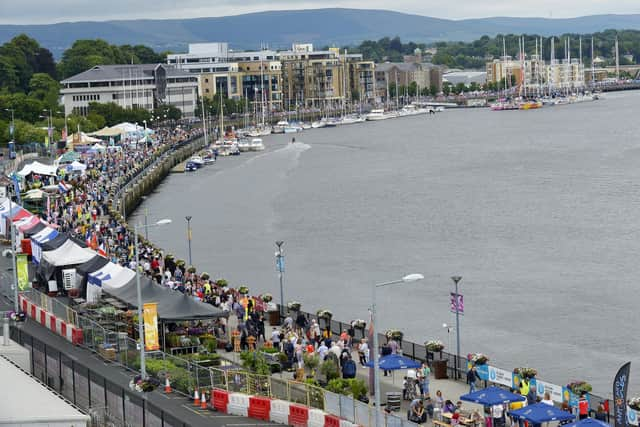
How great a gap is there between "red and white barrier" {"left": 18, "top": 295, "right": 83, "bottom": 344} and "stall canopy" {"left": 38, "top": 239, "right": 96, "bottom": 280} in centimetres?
213

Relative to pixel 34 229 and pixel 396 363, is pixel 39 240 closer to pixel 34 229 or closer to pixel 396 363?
pixel 34 229

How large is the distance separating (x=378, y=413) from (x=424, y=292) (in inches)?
1219

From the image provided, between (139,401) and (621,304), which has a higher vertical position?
(139,401)

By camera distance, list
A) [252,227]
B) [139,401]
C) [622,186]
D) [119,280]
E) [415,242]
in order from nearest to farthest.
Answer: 1. [139,401]
2. [119,280]
3. [415,242]
4. [252,227]
5. [622,186]

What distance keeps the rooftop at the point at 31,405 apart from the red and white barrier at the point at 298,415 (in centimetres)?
419

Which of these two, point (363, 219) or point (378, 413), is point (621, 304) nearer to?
point (378, 413)

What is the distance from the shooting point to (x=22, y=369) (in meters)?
28.1

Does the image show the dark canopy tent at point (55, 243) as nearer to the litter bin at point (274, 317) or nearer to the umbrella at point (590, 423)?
the litter bin at point (274, 317)

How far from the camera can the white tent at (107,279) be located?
35.2 meters

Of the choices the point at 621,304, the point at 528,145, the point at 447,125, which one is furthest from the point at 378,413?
the point at 447,125

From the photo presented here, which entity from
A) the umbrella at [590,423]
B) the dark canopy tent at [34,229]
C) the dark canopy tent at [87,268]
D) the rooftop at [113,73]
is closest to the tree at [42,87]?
the rooftop at [113,73]

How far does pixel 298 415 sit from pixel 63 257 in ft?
54.0

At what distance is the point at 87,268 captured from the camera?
37281 millimetres

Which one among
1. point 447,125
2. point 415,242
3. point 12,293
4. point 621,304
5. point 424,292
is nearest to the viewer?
point 12,293
